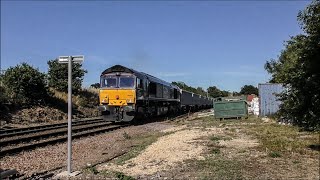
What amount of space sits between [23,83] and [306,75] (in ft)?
91.9

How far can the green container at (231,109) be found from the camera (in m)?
30.9

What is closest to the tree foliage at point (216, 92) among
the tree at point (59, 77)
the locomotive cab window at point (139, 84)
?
the tree at point (59, 77)

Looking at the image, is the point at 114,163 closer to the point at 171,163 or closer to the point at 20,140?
the point at 171,163

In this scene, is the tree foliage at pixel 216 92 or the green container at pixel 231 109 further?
the tree foliage at pixel 216 92

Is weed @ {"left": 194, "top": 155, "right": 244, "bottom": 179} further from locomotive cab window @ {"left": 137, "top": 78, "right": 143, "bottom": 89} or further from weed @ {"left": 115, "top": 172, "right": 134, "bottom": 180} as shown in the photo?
locomotive cab window @ {"left": 137, "top": 78, "right": 143, "bottom": 89}

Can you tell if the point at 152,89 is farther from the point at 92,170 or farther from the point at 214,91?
the point at 214,91

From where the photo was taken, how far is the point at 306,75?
11.1 metres

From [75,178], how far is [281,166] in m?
4.60

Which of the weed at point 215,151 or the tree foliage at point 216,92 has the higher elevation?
the tree foliage at point 216,92

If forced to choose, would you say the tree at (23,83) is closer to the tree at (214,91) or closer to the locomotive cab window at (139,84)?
the locomotive cab window at (139,84)

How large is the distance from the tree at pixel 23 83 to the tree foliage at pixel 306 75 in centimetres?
2690

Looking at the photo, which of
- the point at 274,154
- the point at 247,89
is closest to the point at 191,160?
the point at 274,154

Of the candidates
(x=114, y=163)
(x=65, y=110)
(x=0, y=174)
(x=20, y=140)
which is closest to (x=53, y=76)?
(x=65, y=110)

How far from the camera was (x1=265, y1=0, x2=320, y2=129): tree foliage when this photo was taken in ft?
35.6
